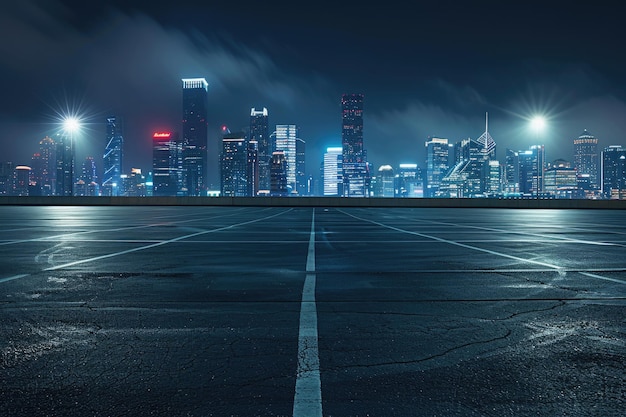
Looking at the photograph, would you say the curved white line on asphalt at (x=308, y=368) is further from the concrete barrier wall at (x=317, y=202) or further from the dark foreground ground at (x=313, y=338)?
the concrete barrier wall at (x=317, y=202)

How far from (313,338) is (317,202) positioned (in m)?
51.1

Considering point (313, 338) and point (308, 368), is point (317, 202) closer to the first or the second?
point (313, 338)

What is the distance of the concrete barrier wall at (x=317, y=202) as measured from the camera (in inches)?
2088

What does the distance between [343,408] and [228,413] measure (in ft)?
2.12

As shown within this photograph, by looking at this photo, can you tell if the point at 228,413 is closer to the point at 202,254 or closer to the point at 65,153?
the point at 202,254

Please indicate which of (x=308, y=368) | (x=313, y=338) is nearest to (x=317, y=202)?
(x=313, y=338)

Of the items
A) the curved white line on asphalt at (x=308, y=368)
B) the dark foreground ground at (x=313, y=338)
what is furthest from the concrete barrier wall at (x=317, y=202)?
the curved white line on asphalt at (x=308, y=368)

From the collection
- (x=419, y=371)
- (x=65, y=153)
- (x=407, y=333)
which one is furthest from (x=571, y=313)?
(x=65, y=153)

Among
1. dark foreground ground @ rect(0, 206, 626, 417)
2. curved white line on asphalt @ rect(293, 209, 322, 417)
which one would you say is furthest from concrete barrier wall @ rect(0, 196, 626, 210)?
curved white line on asphalt @ rect(293, 209, 322, 417)

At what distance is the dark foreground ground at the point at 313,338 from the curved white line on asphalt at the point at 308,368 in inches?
0.7

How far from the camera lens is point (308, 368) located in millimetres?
3605

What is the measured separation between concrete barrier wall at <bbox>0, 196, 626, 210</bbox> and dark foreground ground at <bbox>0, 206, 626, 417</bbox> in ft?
149

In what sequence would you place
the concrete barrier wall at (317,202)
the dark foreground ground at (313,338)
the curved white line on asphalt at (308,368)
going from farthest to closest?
the concrete barrier wall at (317,202) < the dark foreground ground at (313,338) < the curved white line on asphalt at (308,368)

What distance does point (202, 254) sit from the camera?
1060 cm
